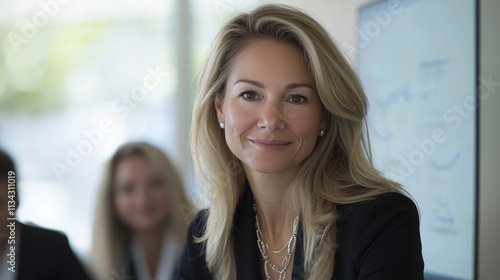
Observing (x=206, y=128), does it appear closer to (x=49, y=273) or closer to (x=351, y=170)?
(x=351, y=170)

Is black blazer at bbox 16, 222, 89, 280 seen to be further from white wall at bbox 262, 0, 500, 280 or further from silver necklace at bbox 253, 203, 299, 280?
white wall at bbox 262, 0, 500, 280

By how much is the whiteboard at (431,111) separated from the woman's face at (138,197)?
1.04 metres

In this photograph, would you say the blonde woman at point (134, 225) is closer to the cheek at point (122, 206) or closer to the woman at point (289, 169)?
the cheek at point (122, 206)

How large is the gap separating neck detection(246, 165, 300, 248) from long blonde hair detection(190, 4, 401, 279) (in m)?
0.04

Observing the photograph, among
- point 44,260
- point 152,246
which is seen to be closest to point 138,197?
point 152,246

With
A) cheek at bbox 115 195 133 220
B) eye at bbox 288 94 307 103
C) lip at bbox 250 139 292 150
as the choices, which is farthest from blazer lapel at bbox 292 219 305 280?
cheek at bbox 115 195 133 220

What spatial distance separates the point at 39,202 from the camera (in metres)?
3.14

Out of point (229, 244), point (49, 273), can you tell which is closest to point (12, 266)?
point (49, 273)

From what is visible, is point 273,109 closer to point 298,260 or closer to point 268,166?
point 268,166

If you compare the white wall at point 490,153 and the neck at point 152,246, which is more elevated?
the white wall at point 490,153

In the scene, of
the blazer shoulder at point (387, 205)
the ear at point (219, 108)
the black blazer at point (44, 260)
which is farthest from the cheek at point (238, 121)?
the black blazer at point (44, 260)

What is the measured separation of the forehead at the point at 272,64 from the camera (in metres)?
1.37

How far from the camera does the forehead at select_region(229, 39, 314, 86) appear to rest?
4.48 feet

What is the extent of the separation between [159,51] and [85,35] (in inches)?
20.6
